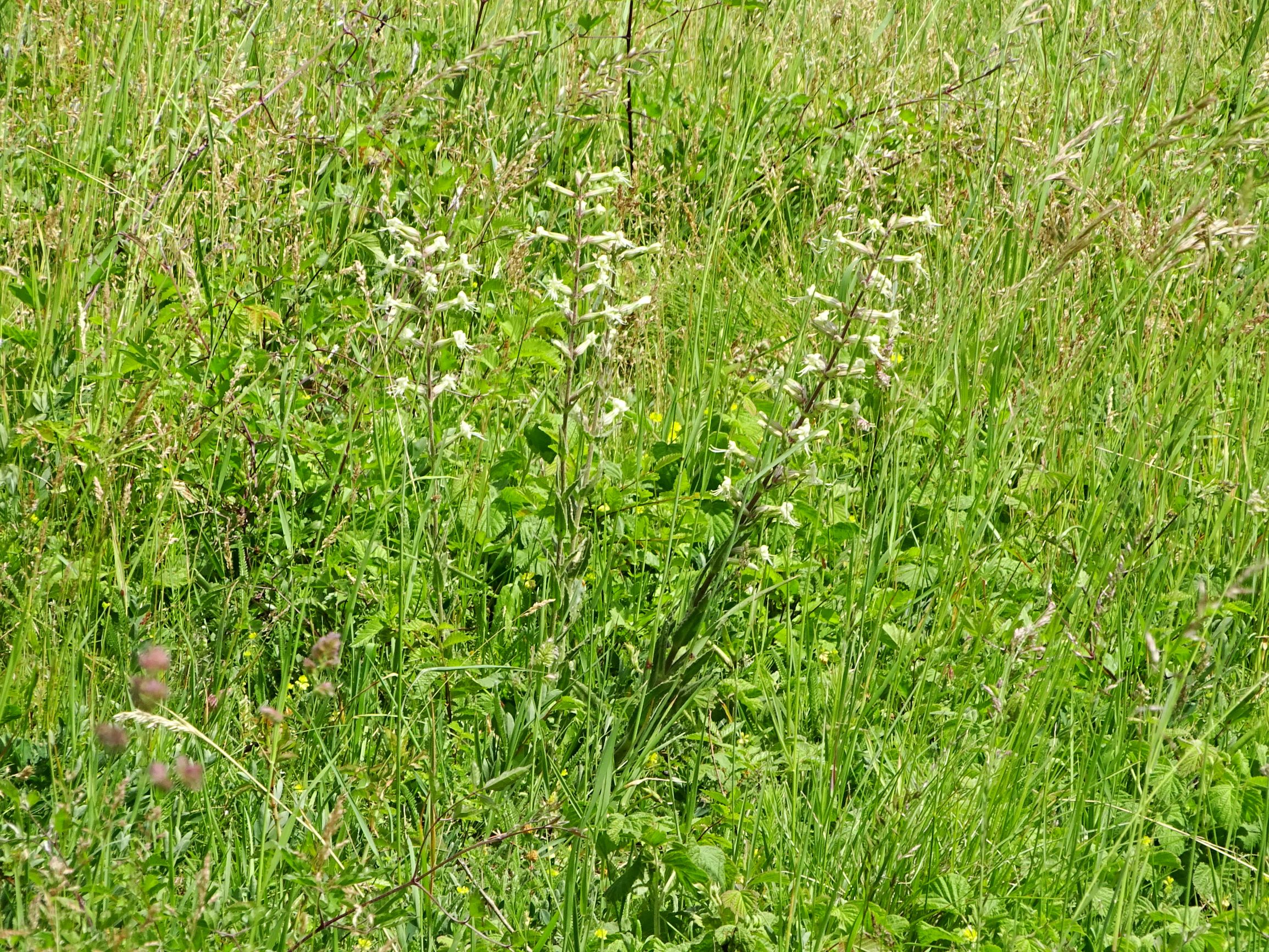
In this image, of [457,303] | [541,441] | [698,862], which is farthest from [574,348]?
[698,862]

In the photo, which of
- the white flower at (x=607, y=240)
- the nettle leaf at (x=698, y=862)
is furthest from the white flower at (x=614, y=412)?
the nettle leaf at (x=698, y=862)

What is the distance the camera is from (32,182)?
2824mm

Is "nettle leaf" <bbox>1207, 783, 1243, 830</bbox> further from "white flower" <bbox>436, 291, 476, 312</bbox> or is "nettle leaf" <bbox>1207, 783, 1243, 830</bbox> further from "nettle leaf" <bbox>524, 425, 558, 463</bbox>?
"white flower" <bbox>436, 291, 476, 312</bbox>

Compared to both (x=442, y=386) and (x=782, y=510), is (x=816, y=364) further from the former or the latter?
(x=442, y=386)

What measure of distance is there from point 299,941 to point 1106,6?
11.5 feet

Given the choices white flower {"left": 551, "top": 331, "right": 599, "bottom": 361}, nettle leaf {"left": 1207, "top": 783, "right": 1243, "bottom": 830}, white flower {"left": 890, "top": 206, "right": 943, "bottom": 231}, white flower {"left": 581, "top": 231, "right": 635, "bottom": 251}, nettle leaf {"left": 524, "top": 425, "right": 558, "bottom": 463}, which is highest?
white flower {"left": 890, "top": 206, "right": 943, "bottom": 231}

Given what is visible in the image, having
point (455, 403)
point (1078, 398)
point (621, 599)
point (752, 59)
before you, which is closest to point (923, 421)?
point (1078, 398)

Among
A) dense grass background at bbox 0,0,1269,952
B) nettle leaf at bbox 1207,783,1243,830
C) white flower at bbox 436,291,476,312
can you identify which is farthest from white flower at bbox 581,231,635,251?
nettle leaf at bbox 1207,783,1243,830

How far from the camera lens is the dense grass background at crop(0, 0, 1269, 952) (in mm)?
1471

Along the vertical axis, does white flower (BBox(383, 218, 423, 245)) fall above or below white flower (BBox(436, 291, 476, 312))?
above

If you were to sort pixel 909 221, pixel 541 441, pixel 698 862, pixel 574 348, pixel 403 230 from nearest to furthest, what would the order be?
pixel 698 862 < pixel 909 221 < pixel 574 348 < pixel 403 230 < pixel 541 441

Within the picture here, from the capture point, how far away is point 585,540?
5.49 ft

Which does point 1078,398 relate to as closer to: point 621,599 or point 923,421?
point 923,421

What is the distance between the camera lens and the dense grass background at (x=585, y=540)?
147 centimetres
